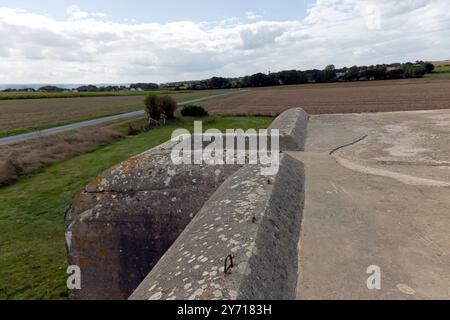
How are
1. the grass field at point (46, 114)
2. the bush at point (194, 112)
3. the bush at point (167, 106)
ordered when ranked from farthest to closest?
the bush at point (194, 112)
the bush at point (167, 106)
the grass field at point (46, 114)

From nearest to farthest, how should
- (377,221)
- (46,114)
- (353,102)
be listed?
(377,221)
(353,102)
(46,114)

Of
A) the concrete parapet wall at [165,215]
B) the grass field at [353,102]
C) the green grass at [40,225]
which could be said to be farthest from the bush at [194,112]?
the concrete parapet wall at [165,215]

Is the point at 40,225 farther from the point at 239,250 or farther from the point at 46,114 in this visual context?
the point at 46,114

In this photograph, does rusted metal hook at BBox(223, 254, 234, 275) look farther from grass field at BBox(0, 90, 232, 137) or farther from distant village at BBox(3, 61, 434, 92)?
distant village at BBox(3, 61, 434, 92)

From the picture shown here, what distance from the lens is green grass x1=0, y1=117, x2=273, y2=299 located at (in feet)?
25.6

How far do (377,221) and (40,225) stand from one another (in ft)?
34.3

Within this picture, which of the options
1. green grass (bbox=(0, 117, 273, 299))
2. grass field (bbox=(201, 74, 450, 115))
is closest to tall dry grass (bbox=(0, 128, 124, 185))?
green grass (bbox=(0, 117, 273, 299))

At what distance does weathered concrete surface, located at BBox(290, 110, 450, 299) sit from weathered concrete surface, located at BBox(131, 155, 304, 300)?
0.23 m

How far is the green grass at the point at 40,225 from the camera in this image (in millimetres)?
7793

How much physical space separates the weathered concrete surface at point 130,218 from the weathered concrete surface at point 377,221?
6.94 feet

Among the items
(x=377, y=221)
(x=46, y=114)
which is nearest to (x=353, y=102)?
(x=46, y=114)

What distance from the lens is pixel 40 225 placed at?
1132cm

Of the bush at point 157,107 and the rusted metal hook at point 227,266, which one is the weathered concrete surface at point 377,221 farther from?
the bush at point 157,107

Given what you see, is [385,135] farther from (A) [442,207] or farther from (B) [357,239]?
(B) [357,239]
